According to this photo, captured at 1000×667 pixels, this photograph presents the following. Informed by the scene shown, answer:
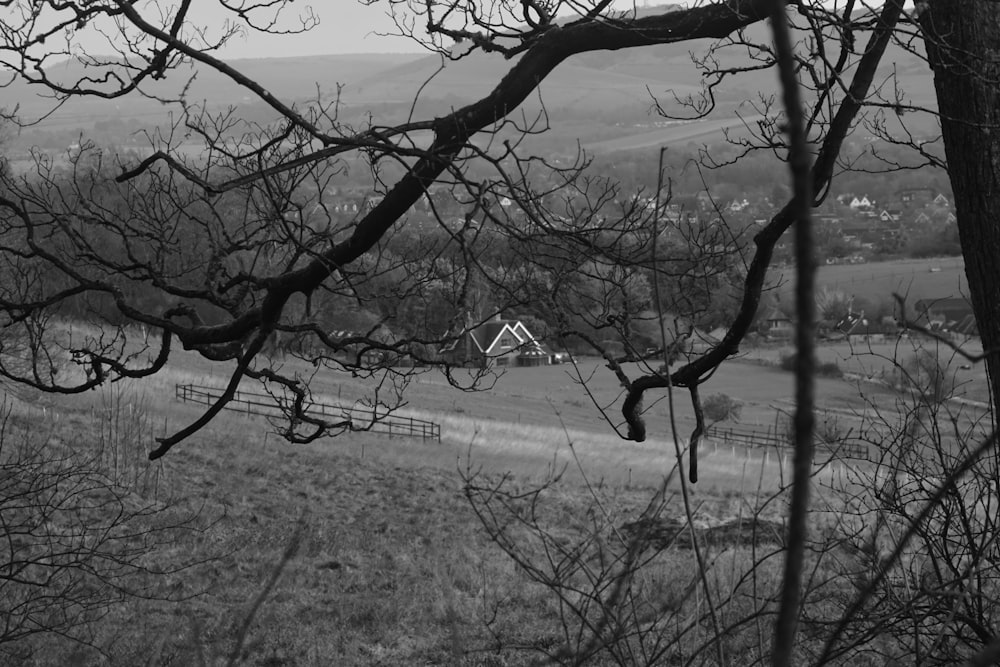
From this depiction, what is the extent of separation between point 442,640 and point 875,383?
18.1 feet

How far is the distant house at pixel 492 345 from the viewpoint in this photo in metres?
5.49

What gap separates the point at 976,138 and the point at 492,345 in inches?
154

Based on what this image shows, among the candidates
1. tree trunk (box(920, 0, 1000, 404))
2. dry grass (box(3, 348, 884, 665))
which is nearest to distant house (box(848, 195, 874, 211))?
dry grass (box(3, 348, 884, 665))

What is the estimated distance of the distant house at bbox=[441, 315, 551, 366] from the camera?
5488mm

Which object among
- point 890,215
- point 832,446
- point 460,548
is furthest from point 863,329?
point 890,215

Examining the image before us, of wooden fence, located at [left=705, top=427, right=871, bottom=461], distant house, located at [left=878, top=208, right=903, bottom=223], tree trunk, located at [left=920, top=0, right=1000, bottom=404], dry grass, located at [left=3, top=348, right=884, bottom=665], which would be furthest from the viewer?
distant house, located at [left=878, top=208, right=903, bottom=223]

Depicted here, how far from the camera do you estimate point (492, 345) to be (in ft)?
22.3

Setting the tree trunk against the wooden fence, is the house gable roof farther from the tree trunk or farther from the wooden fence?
the tree trunk

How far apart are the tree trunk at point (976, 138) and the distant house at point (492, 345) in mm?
2139

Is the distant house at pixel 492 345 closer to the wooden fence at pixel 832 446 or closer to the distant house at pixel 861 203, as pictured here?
the wooden fence at pixel 832 446

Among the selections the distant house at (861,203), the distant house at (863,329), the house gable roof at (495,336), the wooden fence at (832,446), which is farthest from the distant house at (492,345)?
the distant house at (861,203)

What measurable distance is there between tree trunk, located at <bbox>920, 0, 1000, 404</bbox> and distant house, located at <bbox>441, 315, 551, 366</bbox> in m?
2.14

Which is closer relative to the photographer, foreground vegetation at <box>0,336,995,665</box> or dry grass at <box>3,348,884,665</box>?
foreground vegetation at <box>0,336,995,665</box>

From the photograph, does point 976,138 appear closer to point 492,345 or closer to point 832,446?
point 832,446
